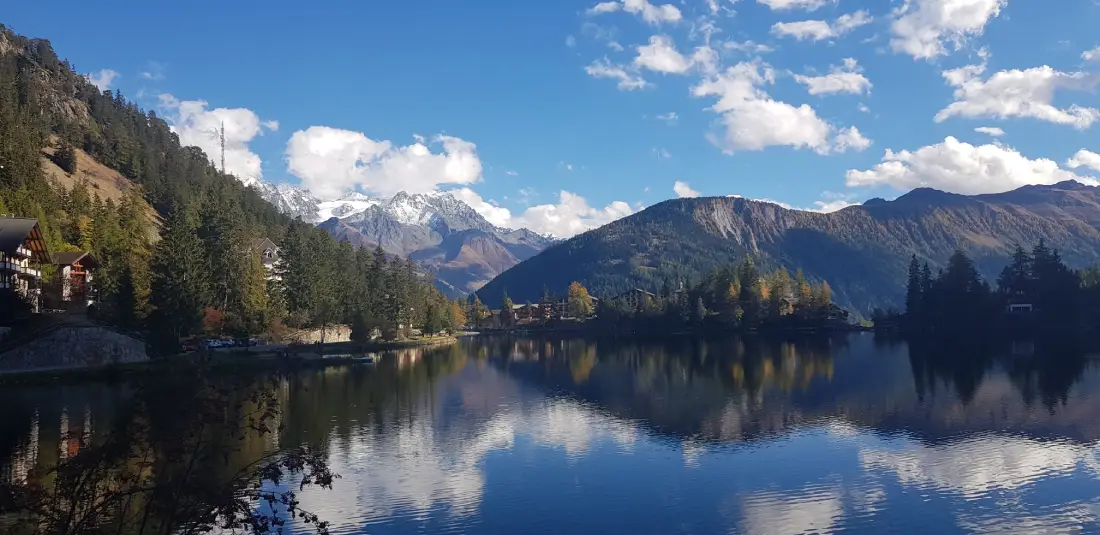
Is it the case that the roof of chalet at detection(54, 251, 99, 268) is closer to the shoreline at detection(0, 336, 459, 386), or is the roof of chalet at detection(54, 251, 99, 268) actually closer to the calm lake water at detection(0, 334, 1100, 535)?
the shoreline at detection(0, 336, 459, 386)

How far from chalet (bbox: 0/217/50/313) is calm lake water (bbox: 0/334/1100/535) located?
2609cm

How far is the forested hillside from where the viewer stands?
90781 mm

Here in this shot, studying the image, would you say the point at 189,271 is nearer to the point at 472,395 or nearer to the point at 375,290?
the point at 472,395

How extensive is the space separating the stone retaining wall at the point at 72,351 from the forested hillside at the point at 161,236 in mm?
5628

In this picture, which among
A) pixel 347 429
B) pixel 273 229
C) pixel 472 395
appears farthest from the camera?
pixel 273 229

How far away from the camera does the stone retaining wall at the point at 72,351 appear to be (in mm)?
74419

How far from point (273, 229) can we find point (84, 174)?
134 ft

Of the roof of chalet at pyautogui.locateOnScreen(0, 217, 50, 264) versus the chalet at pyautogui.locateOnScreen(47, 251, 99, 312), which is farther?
the chalet at pyautogui.locateOnScreen(47, 251, 99, 312)

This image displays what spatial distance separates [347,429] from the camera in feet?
167

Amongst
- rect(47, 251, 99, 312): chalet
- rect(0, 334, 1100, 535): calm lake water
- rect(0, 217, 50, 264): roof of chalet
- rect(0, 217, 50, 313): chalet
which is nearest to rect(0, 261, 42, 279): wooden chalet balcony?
rect(0, 217, 50, 313): chalet

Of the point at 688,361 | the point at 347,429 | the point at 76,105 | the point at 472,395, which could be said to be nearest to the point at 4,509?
the point at 347,429

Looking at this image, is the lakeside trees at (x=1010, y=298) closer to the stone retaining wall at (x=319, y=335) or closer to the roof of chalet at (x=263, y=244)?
the stone retaining wall at (x=319, y=335)

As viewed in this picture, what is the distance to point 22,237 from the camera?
277 ft

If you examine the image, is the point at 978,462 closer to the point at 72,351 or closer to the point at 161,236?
the point at 72,351
